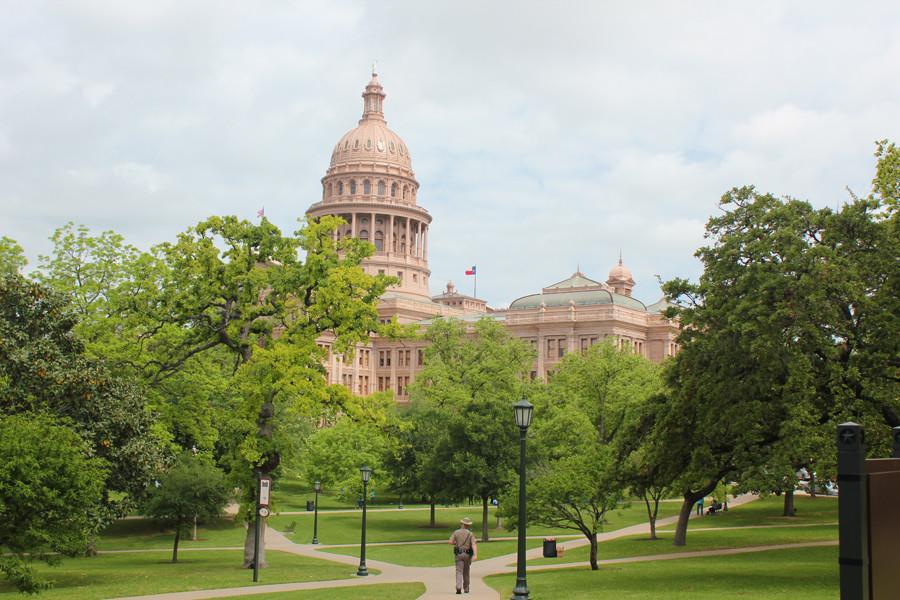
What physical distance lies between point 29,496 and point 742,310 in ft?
55.3

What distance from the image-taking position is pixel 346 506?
68125mm

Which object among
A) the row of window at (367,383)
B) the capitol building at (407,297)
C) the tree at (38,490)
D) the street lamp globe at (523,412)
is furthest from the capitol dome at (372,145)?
the street lamp globe at (523,412)

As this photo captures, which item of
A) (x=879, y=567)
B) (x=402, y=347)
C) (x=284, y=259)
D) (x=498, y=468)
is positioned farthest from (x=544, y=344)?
(x=879, y=567)

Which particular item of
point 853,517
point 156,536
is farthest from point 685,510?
point 853,517

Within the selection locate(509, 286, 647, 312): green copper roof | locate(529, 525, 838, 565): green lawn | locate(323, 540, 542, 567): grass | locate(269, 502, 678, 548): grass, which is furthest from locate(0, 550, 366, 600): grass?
locate(509, 286, 647, 312): green copper roof

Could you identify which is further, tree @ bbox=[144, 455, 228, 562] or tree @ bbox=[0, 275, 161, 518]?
tree @ bbox=[144, 455, 228, 562]

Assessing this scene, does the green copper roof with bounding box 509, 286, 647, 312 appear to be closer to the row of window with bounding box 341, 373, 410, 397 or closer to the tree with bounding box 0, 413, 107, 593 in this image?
the row of window with bounding box 341, 373, 410, 397

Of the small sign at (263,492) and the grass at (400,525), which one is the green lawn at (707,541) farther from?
the small sign at (263,492)

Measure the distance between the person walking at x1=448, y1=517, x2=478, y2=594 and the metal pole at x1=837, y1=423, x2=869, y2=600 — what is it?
48.3ft

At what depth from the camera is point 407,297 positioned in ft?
440

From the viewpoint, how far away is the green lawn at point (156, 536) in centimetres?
4638

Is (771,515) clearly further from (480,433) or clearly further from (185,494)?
(185,494)

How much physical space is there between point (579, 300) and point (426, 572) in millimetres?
86794

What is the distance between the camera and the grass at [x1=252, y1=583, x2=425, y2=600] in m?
23.0
